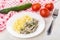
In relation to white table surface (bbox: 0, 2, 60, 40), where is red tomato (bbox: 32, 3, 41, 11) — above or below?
above

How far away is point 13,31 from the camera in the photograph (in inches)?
40.7

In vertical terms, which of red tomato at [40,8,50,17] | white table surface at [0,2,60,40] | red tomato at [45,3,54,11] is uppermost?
red tomato at [45,3,54,11]

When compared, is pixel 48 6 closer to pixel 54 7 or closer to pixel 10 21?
pixel 54 7

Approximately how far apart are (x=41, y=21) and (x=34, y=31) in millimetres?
88

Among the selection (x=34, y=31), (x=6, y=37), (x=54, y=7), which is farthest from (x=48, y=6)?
(x=6, y=37)

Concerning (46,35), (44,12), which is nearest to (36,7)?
(44,12)

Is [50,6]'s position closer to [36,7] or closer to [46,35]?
[36,7]

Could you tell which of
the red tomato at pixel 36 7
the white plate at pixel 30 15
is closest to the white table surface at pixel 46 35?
the white plate at pixel 30 15

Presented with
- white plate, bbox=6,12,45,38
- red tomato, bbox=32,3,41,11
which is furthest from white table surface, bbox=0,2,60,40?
red tomato, bbox=32,3,41,11

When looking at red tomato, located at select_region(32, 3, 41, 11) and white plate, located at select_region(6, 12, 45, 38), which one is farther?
red tomato, located at select_region(32, 3, 41, 11)

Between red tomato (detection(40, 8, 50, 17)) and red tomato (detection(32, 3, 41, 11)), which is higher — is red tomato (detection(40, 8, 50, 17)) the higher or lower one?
the lower one

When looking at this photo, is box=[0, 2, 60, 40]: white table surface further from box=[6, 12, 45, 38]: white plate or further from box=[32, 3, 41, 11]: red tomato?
box=[32, 3, 41, 11]: red tomato

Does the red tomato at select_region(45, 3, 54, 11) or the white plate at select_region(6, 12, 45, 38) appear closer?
the white plate at select_region(6, 12, 45, 38)

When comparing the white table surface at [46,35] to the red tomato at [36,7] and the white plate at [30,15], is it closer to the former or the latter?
the white plate at [30,15]
